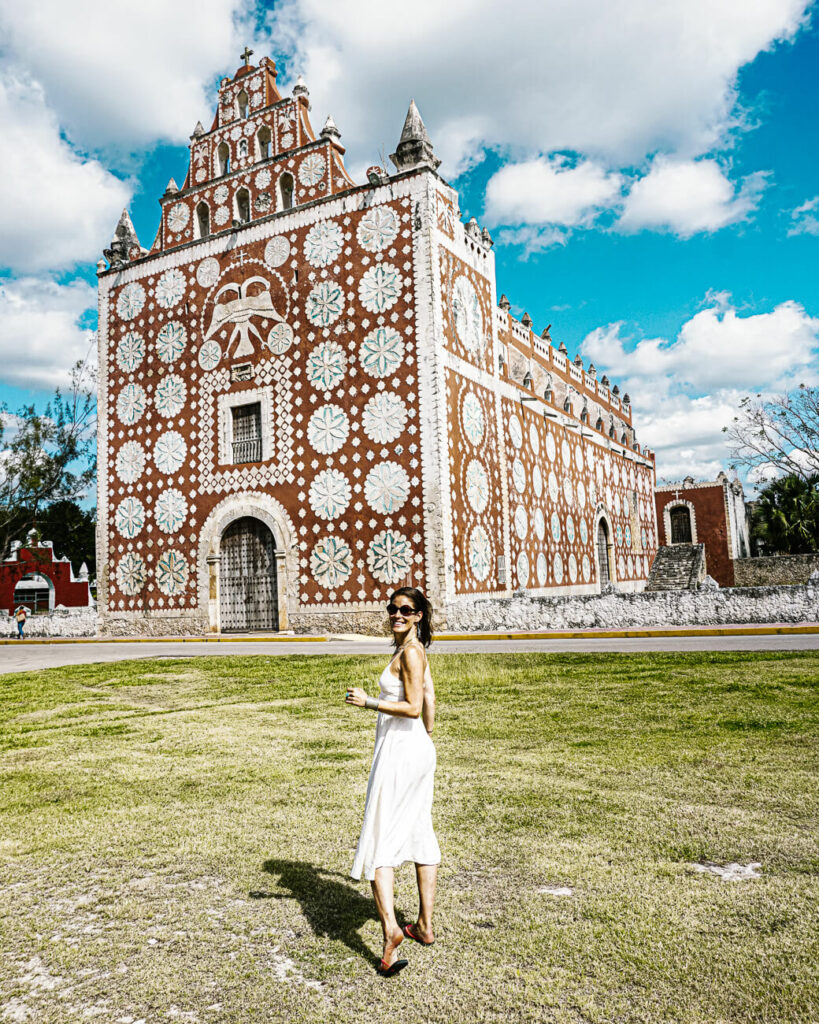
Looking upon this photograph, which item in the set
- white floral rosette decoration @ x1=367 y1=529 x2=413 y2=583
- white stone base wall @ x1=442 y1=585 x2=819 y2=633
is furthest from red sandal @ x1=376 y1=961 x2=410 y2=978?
white floral rosette decoration @ x1=367 y1=529 x2=413 y2=583

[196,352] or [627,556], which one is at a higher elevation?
[196,352]

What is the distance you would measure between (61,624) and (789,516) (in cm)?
3771

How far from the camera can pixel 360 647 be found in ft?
50.6

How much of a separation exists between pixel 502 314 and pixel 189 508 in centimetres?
1198

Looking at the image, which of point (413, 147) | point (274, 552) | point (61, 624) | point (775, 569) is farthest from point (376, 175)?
point (775, 569)

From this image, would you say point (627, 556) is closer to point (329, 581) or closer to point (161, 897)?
point (329, 581)

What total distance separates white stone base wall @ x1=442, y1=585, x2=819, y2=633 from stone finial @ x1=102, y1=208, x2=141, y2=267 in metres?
15.9

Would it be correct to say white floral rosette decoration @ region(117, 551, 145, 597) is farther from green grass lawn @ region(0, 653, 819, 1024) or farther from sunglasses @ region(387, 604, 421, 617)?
sunglasses @ region(387, 604, 421, 617)

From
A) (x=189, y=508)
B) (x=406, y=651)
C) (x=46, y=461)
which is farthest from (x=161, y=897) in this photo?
(x=46, y=461)

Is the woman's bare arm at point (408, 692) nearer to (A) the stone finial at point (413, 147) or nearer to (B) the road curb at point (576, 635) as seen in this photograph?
(B) the road curb at point (576, 635)

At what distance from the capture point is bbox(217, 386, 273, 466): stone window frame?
21047 mm

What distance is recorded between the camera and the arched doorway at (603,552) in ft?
109

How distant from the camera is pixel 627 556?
37219mm

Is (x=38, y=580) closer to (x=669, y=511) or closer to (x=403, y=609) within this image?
(x=669, y=511)
